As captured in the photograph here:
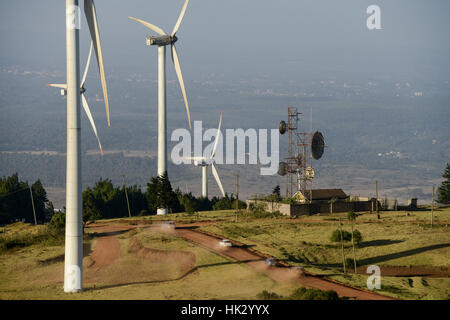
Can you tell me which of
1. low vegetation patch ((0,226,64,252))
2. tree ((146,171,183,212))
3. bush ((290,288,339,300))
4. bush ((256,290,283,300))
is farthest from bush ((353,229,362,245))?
low vegetation patch ((0,226,64,252))

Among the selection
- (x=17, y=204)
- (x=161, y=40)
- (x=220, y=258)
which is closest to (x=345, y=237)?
(x=220, y=258)

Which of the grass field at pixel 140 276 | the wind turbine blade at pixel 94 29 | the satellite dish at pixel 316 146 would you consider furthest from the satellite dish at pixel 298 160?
the wind turbine blade at pixel 94 29

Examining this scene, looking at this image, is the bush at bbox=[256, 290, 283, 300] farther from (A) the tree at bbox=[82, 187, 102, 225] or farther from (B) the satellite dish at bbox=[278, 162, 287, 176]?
(B) the satellite dish at bbox=[278, 162, 287, 176]

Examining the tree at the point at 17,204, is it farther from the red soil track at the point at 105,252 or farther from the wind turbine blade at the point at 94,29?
the wind turbine blade at the point at 94,29

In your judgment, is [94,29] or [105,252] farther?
[105,252]

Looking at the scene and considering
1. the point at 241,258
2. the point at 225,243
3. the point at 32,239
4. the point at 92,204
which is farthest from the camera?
the point at 92,204

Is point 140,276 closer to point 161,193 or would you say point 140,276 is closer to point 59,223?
point 59,223
